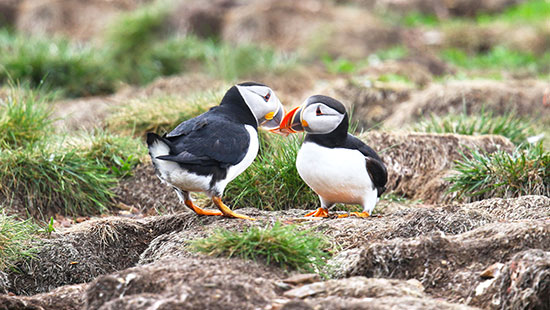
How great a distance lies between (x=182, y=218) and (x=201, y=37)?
35.9 ft

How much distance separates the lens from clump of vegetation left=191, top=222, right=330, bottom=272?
3791 millimetres

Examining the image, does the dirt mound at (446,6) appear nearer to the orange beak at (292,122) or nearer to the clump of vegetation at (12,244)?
the orange beak at (292,122)

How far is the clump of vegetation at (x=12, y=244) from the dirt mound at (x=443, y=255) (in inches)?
78.3

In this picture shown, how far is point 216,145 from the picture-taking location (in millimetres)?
4449

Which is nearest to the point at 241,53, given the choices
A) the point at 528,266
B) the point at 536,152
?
the point at 536,152

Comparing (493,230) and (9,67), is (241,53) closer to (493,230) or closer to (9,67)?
(9,67)

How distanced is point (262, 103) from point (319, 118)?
383mm

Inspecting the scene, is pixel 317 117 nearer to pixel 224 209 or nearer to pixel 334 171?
pixel 334 171

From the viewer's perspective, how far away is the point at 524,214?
462 cm

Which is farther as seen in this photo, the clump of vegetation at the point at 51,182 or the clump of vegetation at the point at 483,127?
the clump of vegetation at the point at 483,127

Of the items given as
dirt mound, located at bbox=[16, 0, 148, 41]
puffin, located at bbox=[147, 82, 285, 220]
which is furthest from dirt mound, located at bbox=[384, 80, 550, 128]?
dirt mound, located at bbox=[16, 0, 148, 41]

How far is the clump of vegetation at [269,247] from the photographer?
12.4 ft

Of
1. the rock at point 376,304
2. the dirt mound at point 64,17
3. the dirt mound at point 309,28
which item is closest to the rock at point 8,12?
the dirt mound at point 64,17

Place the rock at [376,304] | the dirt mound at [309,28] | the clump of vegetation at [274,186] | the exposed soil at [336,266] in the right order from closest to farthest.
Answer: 1. the rock at [376,304]
2. the exposed soil at [336,266]
3. the clump of vegetation at [274,186]
4. the dirt mound at [309,28]
